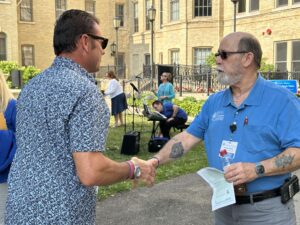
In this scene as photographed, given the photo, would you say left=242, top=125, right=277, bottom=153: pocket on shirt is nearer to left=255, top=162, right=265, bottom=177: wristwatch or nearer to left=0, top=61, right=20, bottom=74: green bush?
left=255, top=162, right=265, bottom=177: wristwatch

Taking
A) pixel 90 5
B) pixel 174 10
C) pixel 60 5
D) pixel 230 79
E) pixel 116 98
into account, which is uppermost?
pixel 90 5

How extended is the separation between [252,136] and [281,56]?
21738 millimetres

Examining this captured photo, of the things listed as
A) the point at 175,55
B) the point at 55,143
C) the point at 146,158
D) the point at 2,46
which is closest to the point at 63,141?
the point at 55,143

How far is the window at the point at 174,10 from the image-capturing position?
95.9 feet

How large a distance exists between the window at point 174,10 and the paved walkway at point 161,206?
23310 millimetres

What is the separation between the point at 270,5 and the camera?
2347 cm

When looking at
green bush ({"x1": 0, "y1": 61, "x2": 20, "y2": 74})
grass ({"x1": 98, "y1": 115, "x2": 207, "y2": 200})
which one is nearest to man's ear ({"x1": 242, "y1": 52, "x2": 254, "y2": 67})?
grass ({"x1": 98, "y1": 115, "x2": 207, "y2": 200})

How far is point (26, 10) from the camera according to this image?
32844 millimetres

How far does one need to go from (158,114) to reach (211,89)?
34.5 ft

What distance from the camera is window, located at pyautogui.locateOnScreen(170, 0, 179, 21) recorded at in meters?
29.2

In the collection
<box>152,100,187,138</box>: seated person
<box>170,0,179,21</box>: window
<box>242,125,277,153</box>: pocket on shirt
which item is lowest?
<box>152,100,187,138</box>: seated person

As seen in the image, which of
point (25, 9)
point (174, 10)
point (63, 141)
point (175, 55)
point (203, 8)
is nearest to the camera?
point (63, 141)

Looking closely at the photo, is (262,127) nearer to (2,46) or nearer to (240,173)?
(240,173)

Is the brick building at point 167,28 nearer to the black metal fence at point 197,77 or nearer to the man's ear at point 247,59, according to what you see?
the black metal fence at point 197,77
